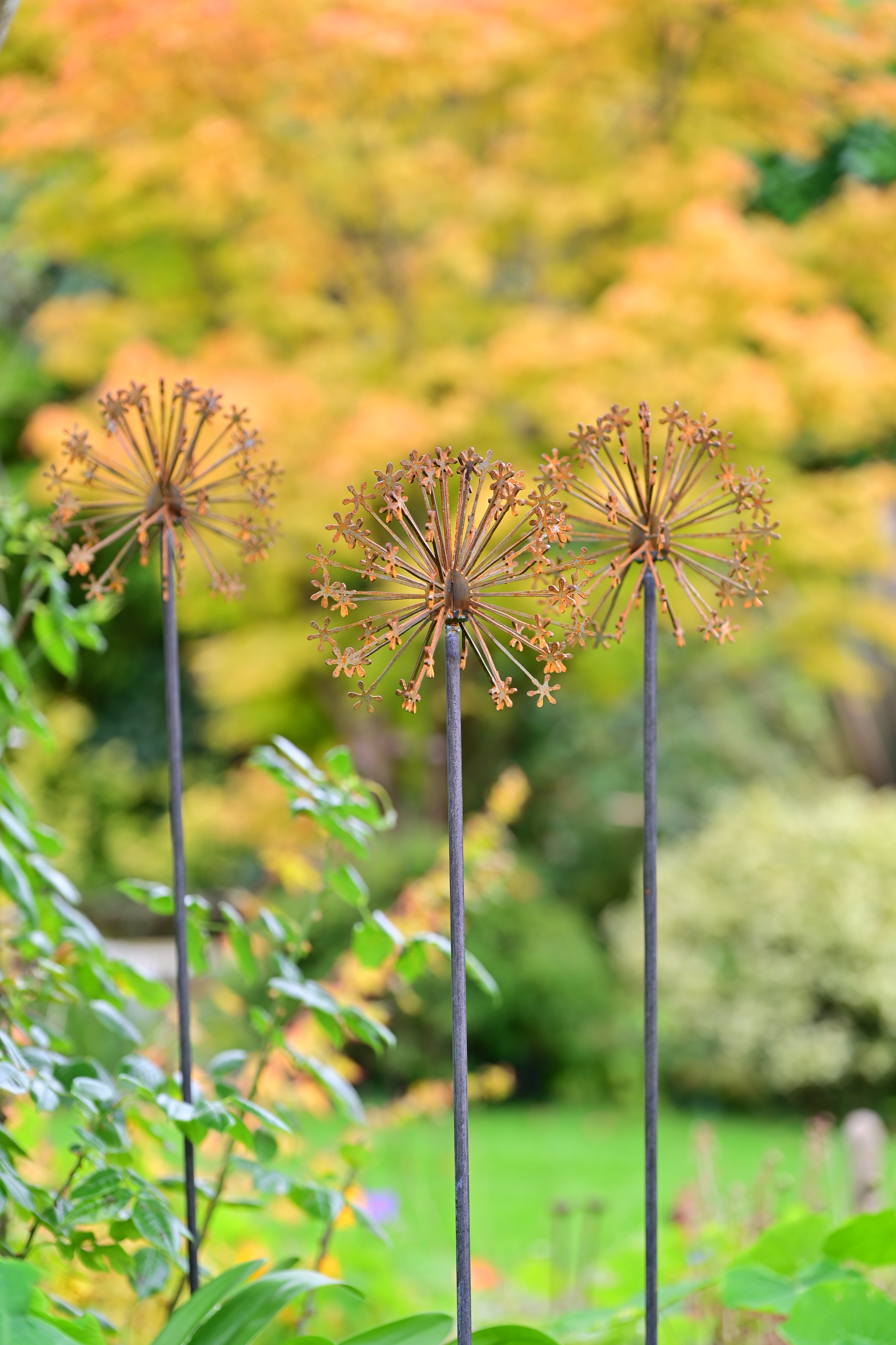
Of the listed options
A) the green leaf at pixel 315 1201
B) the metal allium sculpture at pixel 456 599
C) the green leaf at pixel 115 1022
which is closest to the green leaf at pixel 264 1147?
the green leaf at pixel 315 1201

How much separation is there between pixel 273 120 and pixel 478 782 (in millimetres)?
3603

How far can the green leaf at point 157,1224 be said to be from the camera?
3.33ft

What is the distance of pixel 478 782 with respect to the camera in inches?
277

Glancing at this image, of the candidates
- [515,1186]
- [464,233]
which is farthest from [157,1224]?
[464,233]

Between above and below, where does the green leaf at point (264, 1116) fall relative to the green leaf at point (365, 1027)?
below

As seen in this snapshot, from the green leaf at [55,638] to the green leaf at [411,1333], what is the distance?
76cm

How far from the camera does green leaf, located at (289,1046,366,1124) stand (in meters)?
1.12

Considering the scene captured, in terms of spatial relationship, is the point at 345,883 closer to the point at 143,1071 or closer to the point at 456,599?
the point at 143,1071

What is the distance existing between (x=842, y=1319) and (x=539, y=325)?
4.51 meters

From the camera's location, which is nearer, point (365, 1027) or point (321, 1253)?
point (365, 1027)

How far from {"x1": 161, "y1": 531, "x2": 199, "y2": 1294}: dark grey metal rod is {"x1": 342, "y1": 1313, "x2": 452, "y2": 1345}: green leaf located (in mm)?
178

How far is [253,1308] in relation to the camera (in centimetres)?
103

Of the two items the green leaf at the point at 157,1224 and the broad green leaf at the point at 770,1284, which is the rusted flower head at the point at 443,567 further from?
the broad green leaf at the point at 770,1284

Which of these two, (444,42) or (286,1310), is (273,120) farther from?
(286,1310)
